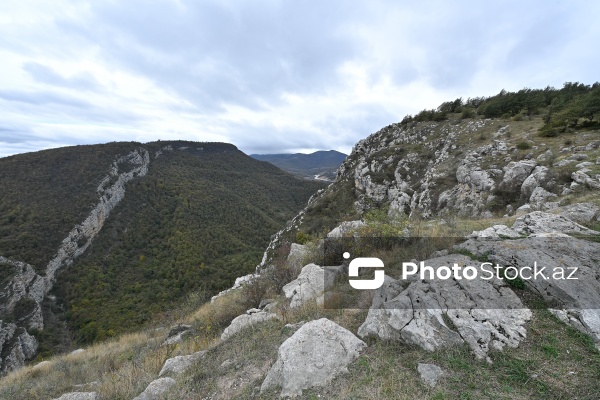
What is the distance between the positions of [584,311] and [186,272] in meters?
57.6

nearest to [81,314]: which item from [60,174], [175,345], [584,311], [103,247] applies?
[103,247]

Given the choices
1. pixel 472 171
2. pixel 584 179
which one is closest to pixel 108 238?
pixel 472 171

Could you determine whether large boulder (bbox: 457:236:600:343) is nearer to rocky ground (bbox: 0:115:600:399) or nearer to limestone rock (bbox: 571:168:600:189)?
rocky ground (bbox: 0:115:600:399)

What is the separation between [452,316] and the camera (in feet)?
14.6

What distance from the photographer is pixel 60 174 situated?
226 ft

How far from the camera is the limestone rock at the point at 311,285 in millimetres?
7367

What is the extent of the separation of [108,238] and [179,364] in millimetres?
71861

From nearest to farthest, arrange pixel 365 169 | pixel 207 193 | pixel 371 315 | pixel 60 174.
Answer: pixel 371 315, pixel 365 169, pixel 60 174, pixel 207 193

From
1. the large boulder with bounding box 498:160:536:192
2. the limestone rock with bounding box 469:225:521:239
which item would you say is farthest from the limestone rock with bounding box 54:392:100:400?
the large boulder with bounding box 498:160:536:192

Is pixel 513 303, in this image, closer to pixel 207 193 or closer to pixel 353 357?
pixel 353 357

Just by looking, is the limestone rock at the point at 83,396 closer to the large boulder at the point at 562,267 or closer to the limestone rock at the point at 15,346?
the large boulder at the point at 562,267

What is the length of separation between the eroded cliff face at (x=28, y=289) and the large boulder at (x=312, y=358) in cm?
4479

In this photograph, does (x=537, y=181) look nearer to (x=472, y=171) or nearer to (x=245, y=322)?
(x=472, y=171)

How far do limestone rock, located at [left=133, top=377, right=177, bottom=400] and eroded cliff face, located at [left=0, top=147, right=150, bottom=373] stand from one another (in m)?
42.4
